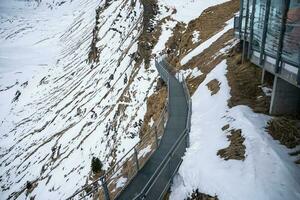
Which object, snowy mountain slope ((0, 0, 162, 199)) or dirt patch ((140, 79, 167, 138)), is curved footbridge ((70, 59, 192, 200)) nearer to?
dirt patch ((140, 79, 167, 138))

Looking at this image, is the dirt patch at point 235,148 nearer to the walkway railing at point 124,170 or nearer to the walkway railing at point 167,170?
the walkway railing at point 167,170

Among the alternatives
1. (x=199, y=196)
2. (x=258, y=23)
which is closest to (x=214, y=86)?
(x=258, y=23)

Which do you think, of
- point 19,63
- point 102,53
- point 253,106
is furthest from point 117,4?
point 19,63

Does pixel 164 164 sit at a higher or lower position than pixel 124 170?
higher

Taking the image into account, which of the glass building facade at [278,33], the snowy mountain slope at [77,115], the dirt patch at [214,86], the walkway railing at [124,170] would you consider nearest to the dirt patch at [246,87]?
the dirt patch at [214,86]

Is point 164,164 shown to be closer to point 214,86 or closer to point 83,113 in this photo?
point 214,86

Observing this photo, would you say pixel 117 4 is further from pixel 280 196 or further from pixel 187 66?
pixel 280 196

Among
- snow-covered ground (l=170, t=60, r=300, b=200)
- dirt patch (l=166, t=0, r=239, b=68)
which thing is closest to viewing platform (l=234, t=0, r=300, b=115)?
snow-covered ground (l=170, t=60, r=300, b=200)
